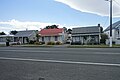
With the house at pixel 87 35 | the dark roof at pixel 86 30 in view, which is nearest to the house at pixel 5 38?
the dark roof at pixel 86 30

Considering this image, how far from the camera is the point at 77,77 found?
22.2 feet

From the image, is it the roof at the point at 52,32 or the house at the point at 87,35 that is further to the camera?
the roof at the point at 52,32

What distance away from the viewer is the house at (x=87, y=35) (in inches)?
2060

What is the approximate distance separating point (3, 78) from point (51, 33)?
56.3m

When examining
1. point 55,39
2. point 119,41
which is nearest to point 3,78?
point 119,41

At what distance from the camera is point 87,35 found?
179ft

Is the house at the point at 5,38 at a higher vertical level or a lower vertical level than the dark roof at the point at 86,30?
lower

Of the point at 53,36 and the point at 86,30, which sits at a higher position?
the point at 86,30

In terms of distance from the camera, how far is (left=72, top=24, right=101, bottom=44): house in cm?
5231

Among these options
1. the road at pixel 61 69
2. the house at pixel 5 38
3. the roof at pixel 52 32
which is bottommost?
the road at pixel 61 69

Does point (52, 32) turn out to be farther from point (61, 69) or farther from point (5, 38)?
point (61, 69)

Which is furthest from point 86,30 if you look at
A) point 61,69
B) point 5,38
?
point 61,69

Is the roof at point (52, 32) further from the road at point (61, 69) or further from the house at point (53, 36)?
the road at point (61, 69)

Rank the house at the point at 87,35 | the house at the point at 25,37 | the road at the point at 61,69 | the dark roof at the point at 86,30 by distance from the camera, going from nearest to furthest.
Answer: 1. the road at the point at 61,69
2. the house at the point at 87,35
3. the dark roof at the point at 86,30
4. the house at the point at 25,37
